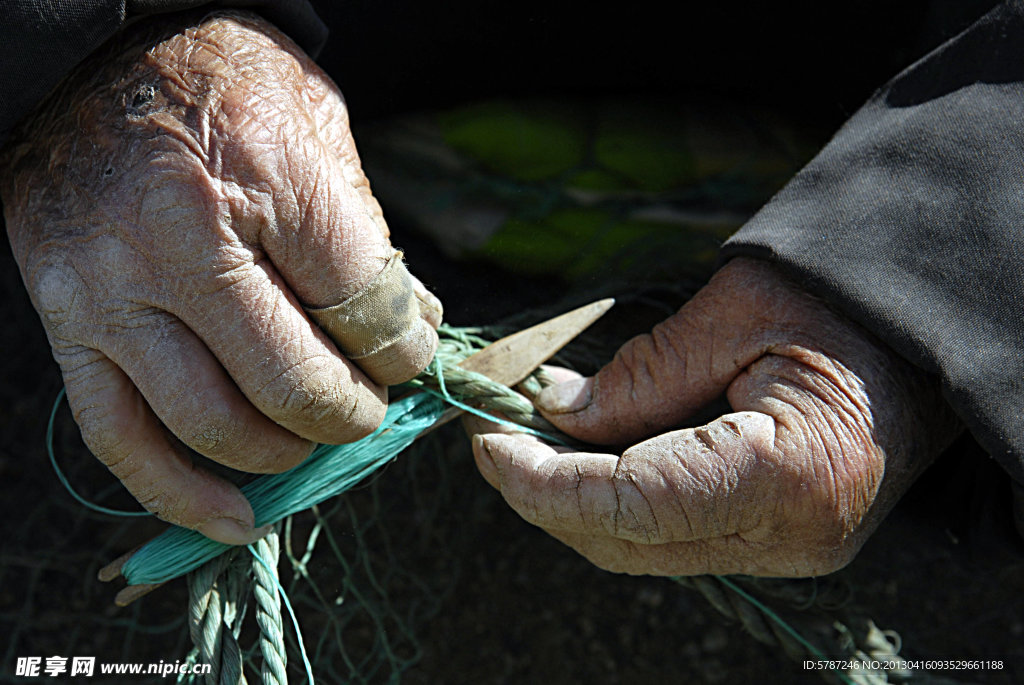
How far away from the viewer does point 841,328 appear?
96 centimetres

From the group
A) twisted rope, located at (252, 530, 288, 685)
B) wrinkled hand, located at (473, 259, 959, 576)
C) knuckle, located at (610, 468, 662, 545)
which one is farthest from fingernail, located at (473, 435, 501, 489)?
twisted rope, located at (252, 530, 288, 685)

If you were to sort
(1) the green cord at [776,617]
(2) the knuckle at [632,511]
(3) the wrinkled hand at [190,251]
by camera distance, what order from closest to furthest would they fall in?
(3) the wrinkled hand at [190,251]
(2) the knuckle at [632,511]
(1) the green cord at [776,617]

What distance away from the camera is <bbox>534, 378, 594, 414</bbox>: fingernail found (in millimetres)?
1042

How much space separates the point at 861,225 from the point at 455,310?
625 mm

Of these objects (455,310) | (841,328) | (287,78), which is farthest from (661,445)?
(287,78)

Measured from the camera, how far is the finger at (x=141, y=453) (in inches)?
33.4

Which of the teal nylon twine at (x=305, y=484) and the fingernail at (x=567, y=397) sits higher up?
the fingernail at (x=567, y=397)

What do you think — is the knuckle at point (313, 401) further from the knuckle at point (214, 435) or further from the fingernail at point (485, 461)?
the fingernail at point (485, 461)

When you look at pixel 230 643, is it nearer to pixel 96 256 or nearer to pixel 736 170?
pixel 96 256

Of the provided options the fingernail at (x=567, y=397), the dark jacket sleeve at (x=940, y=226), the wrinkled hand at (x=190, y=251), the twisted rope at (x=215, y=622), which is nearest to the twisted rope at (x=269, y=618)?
the twisted rope at (x=215, y=622)

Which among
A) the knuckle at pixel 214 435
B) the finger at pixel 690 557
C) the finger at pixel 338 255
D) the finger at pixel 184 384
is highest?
the finger at pixel 338 255

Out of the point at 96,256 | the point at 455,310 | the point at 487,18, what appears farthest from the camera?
the point at 455,310

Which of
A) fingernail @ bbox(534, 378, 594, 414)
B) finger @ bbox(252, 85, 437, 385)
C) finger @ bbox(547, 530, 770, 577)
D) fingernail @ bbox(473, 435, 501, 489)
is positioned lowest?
finger @ bbox(547, 530, 770, 577)

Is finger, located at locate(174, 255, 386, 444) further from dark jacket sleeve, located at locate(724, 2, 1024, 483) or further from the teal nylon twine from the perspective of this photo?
dark jacket sleeve, located at locate(724, 2, 1024, 483)
